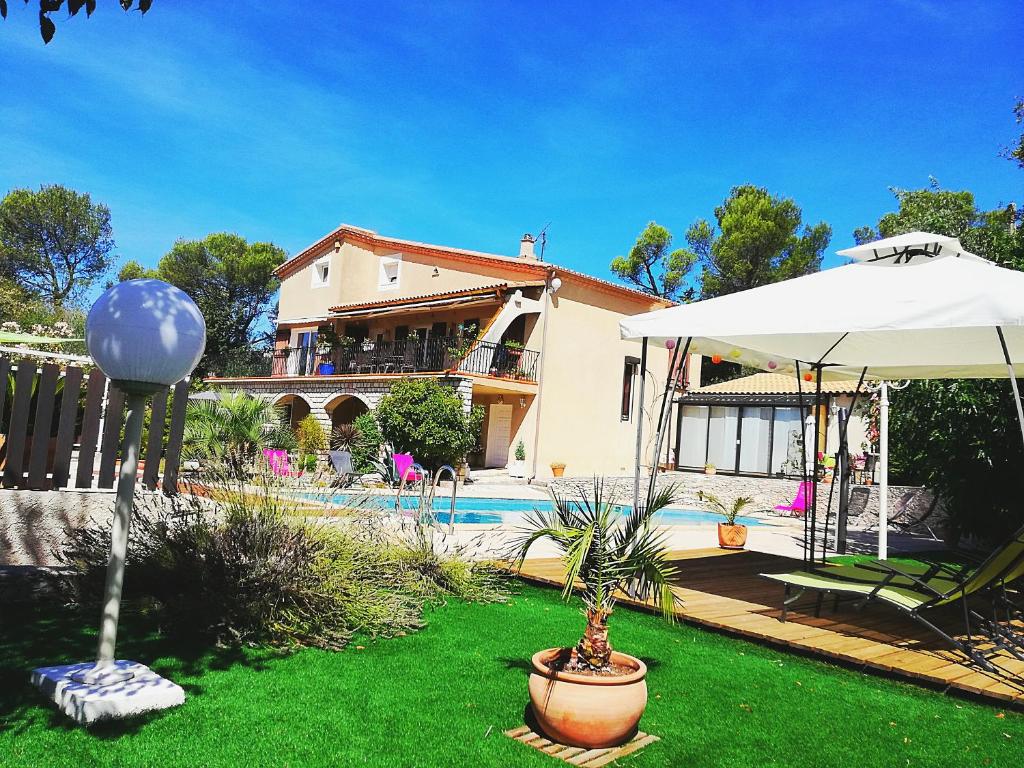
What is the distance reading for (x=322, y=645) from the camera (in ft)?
15.7

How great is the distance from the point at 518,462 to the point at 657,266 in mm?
17300

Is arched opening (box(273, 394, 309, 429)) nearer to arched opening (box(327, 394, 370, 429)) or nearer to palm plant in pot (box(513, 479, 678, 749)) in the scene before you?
arched opening (box(327, 394, 370, 429))

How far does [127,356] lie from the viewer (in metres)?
3.61

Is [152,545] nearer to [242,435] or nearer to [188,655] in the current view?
[188,655]

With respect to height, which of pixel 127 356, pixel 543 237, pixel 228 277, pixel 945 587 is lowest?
pixel 945 587

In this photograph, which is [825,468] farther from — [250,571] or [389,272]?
[250,571]

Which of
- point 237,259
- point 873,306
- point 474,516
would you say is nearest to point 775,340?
point 873,306

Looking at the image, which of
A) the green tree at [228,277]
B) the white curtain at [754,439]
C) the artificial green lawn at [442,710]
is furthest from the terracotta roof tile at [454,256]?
the artificial green lawn at [442,710]

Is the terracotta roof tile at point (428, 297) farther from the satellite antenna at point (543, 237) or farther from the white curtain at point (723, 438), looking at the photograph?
the white curtain at point (723, 438)

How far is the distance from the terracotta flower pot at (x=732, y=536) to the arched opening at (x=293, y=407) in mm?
21060

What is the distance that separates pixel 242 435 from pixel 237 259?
25.6 metres

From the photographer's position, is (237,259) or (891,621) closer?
(891,621)

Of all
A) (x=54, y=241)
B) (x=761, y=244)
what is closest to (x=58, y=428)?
(x=761, y=244)

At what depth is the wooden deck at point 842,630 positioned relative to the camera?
470 cm
